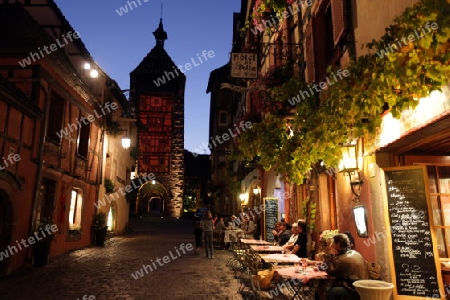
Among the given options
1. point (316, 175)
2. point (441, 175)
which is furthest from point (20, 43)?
point (441, 175)

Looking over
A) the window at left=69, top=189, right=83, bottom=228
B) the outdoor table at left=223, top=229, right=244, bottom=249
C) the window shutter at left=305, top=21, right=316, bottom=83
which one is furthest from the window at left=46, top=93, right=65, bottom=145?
the window shutter at left=305, top=21, right=316, bottom=83

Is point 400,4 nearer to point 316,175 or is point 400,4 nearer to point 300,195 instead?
Result: point 316,175

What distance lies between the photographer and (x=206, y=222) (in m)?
12.3

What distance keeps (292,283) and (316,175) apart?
257 cm

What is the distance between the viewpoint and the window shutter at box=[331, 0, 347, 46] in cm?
682

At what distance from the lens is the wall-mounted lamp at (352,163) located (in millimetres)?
6293

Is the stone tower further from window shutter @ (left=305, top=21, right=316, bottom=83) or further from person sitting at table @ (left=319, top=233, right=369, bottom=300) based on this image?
person sitting at table @ (left=319, top=233, right=369, bottom=300)

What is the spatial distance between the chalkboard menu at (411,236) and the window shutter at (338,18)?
3.04m

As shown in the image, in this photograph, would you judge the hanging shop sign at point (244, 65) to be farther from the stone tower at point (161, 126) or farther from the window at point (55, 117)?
the stone tower at point (161, 126)

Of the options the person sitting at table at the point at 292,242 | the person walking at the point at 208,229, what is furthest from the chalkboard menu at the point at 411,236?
the person walking at the point at 208,229

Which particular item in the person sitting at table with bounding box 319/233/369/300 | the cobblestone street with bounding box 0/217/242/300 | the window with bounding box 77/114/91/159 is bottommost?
the cobblestone street with bounding box 0/217/242/300

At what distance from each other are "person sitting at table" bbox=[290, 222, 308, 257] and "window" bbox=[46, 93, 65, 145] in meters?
8.46

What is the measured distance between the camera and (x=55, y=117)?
482 inches

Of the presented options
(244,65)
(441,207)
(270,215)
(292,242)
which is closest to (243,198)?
(270,215)
